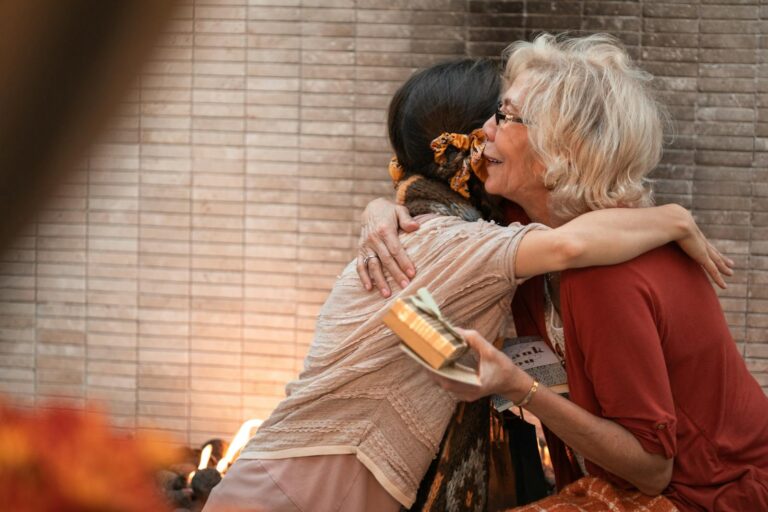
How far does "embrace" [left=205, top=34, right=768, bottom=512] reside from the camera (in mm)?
1927

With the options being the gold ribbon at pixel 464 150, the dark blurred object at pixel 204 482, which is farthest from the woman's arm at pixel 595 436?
the dark blurred object at pixel 204 482

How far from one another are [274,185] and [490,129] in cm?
184

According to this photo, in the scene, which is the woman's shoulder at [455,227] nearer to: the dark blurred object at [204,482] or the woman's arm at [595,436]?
the woman's arm at [595,436]

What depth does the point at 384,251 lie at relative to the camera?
2.14 meters

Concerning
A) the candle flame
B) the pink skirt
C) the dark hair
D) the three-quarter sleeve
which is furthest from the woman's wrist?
the candle flame

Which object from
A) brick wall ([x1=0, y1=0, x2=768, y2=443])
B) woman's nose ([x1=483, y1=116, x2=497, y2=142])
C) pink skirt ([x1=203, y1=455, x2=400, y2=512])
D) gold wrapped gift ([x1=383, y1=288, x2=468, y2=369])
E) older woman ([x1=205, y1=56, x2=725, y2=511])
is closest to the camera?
gold wrapped gift ([x1=383, y1=288, x2=468, y2=369])

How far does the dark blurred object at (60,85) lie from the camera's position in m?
0.37

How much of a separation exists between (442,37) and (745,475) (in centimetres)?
223

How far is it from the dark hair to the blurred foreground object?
1.85 m

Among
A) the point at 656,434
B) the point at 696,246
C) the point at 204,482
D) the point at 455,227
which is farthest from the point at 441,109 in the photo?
the point at 204,482

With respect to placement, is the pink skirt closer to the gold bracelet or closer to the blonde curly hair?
the gold bracelet

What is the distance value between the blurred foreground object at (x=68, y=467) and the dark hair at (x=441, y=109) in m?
1.85

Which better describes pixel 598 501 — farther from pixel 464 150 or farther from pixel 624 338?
pixel 464 150

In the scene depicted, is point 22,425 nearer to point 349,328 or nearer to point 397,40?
point 349,328
